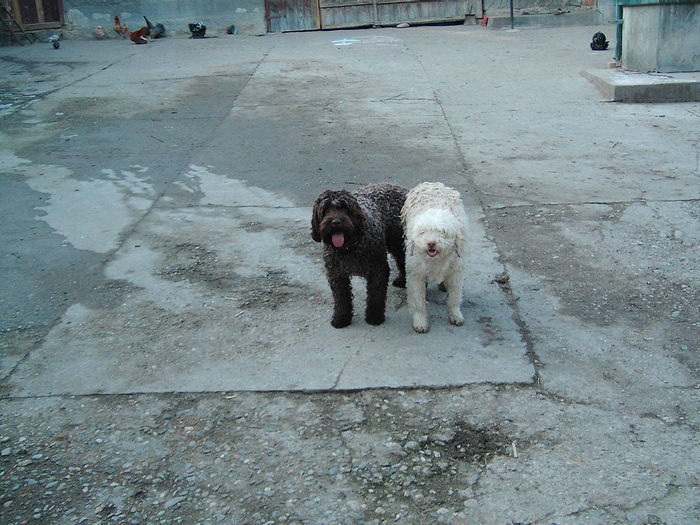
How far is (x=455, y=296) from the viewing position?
4.91 meters

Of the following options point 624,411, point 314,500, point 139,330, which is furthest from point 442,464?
point 139,330

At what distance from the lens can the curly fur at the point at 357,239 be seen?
458 cm

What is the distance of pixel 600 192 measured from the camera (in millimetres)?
7180

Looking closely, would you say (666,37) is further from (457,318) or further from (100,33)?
(100,33)

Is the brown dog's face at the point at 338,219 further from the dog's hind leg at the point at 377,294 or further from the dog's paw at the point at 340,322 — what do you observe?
the dog's paw at the point at 340,322

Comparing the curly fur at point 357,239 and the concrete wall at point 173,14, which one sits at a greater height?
the concrete wall at point 173,14

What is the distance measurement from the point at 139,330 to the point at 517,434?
277 centimetres

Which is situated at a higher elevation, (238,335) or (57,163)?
(57,163)

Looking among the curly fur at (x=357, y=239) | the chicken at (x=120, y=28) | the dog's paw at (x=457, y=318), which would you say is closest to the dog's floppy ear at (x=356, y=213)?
the curly fur at (x=357, y=239)

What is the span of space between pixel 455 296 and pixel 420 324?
1.04ft

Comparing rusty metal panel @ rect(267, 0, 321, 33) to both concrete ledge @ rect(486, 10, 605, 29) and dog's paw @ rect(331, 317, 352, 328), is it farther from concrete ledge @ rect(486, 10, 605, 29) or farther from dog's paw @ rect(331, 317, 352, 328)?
dog's paw @ rect(331, 317, 352, 328)

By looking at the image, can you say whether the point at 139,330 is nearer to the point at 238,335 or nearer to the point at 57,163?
the point at 238,335

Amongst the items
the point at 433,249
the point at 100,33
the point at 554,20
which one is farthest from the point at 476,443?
the point at 100,33

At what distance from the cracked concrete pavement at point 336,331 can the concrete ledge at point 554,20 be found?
7.38 m
